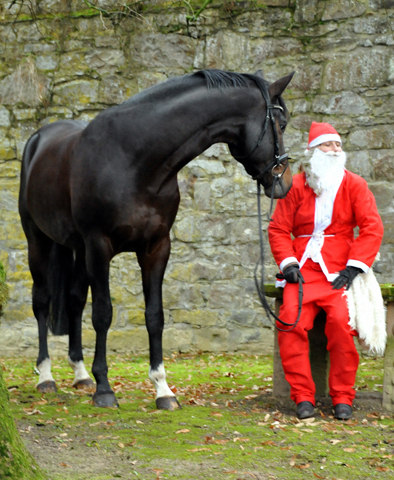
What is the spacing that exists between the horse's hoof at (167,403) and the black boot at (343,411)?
998mm

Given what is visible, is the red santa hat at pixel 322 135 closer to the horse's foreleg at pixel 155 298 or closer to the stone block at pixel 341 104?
the horse's foreleg at pixel 155 298

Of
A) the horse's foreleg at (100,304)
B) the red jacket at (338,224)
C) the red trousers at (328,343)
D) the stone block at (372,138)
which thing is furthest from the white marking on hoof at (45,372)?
the stone block at (372,138)

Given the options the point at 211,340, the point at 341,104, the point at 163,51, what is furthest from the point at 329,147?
the point at 163,51

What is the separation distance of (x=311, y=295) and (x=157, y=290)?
40.2 inches

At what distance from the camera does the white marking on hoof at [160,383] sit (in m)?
3.98

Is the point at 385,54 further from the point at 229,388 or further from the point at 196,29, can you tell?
the point at 229,388

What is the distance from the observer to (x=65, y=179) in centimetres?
432

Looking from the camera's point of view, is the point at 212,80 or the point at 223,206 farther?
the point at 223,206

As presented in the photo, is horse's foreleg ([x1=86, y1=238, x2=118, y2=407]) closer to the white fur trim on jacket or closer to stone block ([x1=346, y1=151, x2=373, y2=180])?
the white fur trim on jacket

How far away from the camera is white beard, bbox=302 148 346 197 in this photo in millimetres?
3994

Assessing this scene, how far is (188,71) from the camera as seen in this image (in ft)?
22.1

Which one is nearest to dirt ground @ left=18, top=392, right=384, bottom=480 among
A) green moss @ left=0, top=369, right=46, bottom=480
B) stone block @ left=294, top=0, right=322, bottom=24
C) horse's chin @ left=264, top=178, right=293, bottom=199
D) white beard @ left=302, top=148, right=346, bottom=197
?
green moss @ left=0, top=369, right=46, bottom=480

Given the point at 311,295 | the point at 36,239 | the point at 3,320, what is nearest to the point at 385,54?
the point at 311,295

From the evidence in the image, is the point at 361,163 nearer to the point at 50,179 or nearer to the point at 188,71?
the point at 188,71
